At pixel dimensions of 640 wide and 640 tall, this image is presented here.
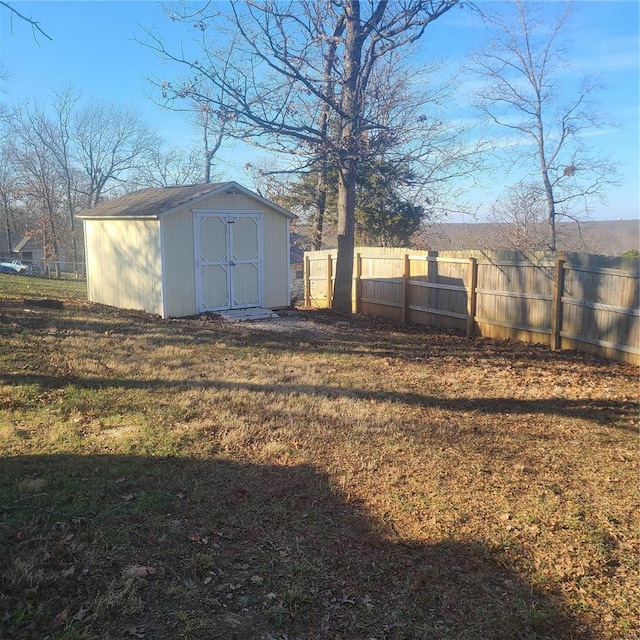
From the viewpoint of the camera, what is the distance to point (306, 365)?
8.45 m

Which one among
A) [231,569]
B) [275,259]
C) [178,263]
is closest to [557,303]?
[275,259]

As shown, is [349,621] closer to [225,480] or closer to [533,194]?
[225,480]

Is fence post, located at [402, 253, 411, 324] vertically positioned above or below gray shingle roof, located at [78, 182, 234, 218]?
below

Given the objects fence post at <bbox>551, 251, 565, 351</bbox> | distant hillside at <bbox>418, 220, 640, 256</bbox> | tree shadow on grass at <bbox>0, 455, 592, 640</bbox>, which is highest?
distant hillside at <bbox>418, 220, 640, 256</bbox>

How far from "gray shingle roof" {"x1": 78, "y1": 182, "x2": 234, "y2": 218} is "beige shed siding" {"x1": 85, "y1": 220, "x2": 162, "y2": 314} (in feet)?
0.67

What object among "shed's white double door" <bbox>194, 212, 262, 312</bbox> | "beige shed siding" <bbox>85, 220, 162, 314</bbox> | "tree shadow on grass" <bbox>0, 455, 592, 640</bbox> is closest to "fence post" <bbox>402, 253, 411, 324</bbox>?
"shed's white double door" <bbox>194, 212, 262, 312</bbox>

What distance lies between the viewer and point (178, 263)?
41.6ft

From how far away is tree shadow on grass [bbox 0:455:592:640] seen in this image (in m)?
2.70

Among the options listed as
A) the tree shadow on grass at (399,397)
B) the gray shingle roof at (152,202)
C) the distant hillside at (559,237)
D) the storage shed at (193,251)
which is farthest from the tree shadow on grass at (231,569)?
the distant hillside at (559,237)

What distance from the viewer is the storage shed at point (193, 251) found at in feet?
41.5

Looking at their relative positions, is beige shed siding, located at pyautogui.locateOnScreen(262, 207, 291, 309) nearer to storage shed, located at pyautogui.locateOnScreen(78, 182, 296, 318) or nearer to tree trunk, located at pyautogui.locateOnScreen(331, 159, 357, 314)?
storage shed, located at pyautogui.locateOnScreen(78, 182, 296, 318)

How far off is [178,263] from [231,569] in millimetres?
10237

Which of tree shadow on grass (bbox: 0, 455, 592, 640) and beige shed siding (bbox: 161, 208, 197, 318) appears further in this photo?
beige shed siding (bbox: 161, 208, 197, 318)

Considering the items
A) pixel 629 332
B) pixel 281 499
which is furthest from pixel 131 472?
pixel 629 332
